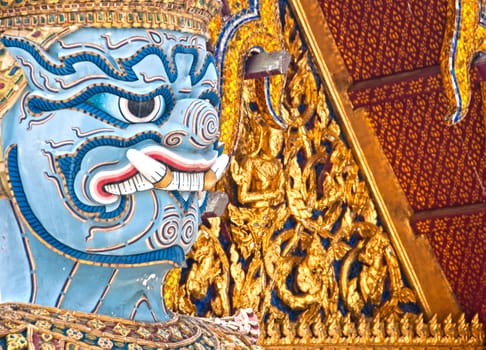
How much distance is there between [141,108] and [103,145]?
2.8 inches

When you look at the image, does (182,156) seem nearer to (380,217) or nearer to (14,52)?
(14,52)

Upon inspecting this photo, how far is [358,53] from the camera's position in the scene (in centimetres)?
307

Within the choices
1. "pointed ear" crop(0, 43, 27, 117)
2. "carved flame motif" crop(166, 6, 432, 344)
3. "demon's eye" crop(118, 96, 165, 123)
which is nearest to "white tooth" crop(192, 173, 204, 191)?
"demon's eye" crop(118, 96, 165, 123)

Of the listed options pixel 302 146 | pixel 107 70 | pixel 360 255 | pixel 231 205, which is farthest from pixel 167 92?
pixel 360 255

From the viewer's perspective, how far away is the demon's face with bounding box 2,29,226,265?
199cm

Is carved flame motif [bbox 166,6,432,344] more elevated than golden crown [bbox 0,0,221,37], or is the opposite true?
carved flame motif [bbox 166,6,432,344]

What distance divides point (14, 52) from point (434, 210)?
4.69ft

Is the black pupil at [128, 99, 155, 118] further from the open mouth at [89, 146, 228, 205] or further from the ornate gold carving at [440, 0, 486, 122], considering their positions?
the ornate gold carving at [440, 0, 486, 122]

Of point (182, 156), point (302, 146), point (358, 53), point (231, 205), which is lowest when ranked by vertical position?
point (182, 156)

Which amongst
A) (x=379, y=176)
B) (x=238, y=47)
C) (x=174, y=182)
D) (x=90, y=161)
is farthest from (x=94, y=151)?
(x=379, y=176)

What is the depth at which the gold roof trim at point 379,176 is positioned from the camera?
9.95ft

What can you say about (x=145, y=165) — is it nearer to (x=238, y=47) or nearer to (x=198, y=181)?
(x=198, y=181)

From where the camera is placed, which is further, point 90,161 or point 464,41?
point 464,41

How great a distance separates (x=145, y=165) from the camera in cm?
200
